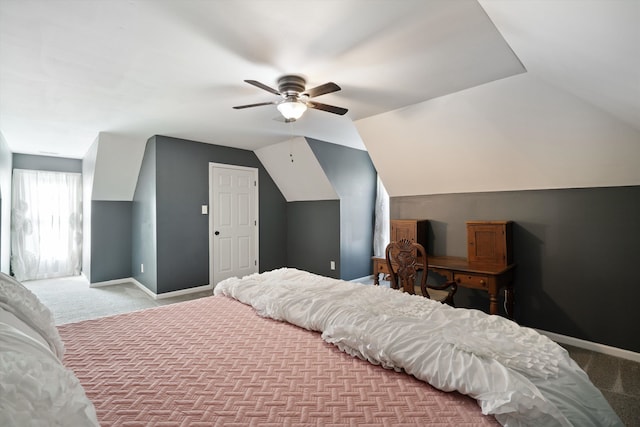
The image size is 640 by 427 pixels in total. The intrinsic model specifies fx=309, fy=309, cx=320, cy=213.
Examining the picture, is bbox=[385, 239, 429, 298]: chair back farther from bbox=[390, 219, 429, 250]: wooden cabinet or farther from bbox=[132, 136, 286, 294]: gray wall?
bbox=[132, 136, 286, 294]: gray wall

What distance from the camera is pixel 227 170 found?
508cm

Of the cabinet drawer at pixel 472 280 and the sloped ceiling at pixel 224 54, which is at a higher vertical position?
the sloped ceiling at pixel 224 54

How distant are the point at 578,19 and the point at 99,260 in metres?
6.32

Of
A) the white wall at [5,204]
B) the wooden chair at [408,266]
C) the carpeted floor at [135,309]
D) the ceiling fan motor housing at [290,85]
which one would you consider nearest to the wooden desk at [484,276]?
the wooden chair at [408,266]

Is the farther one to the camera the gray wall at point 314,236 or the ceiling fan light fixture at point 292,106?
the gray wall at point 314,236

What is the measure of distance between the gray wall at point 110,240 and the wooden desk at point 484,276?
504 centimetres

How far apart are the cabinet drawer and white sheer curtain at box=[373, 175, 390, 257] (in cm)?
243

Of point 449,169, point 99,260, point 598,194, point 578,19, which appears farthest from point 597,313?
point 99,260

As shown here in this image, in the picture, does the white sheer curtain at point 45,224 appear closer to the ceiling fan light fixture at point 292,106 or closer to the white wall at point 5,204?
the white wall at point 5,204

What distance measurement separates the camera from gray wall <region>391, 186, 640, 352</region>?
266cm

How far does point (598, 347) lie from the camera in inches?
109

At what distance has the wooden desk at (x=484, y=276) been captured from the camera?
2.83 metres

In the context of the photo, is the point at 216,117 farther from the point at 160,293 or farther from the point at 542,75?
the point at 542,75

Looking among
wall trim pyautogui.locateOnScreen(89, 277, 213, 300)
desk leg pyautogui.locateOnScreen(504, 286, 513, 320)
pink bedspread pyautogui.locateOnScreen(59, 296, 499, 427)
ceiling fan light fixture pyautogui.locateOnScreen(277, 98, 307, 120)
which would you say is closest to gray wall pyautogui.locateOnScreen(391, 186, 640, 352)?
desk leg pyautogui.locateOnScreen(504, 286, 513, 320)
